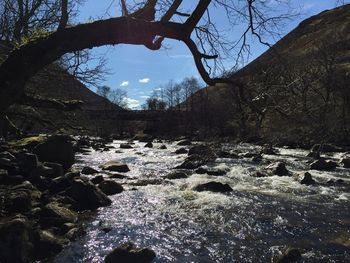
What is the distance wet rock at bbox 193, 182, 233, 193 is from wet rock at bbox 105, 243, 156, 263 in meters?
7.18

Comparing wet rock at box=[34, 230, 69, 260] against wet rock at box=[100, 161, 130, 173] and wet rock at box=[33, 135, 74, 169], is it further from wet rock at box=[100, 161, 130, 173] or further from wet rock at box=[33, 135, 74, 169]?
wet rock at box=[100, 161, 130, 173]

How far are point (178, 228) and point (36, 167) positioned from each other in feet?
21.2

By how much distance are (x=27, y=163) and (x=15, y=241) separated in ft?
23.4

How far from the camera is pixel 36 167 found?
15.5 metres

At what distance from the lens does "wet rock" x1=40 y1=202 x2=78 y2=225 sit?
35.3ft

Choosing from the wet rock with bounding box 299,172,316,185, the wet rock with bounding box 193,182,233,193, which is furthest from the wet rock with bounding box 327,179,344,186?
the wet rock with bounding box 193,182,233,193

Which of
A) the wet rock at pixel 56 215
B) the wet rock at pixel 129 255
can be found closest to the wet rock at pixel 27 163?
the wet rock at pixel 56 215

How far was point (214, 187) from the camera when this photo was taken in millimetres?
16312

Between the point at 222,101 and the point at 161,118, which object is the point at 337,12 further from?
the point at 161,118

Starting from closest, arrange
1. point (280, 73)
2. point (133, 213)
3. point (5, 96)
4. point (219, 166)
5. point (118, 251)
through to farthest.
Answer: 1. point (5, 96)
2. point (280, 73)
3. point (118, 251)
4. point (133, 213)
5. point (219, 166)

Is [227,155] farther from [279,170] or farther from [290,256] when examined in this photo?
[290,256]

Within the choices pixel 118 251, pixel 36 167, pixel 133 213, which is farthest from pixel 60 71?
pixel 118 251

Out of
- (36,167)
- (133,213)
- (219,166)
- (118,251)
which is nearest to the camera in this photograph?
(118,251)

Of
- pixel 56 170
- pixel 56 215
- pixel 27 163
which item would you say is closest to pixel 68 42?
pixel 56 215
